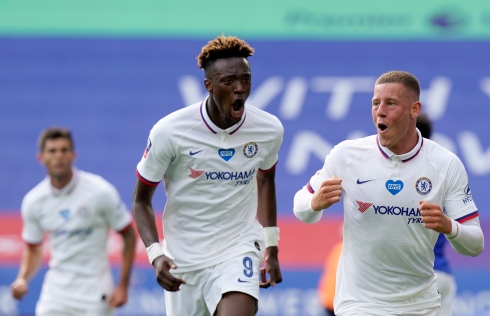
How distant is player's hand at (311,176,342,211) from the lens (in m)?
5.95

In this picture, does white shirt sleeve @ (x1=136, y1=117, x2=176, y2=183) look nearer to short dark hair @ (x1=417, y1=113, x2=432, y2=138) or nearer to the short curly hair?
the short curly hair

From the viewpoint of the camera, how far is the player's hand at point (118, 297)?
30.2 ft

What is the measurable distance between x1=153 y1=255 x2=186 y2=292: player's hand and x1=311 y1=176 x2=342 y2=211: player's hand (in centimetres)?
104

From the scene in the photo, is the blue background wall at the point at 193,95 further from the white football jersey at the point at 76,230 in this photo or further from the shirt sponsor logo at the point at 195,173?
the shirt sponsor logo at the point at 195,173

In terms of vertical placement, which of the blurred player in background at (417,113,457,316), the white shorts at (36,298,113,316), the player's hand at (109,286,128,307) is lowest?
the white shorts at (36,298,113,316)

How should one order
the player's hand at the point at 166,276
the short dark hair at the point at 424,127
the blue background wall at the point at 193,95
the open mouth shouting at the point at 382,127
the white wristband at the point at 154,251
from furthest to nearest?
1. the blue background wall at the point at 193,95
2. the short dark hair at the point at 424,127
3. the white wristband at the point at 154,251
4. the player's hand at the point at 166,276
5. the open mouth shouting at the point at 382,127

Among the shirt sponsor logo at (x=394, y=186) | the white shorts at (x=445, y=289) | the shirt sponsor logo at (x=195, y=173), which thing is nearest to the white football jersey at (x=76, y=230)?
the shirt sponsor logo at (x=195, y=173)

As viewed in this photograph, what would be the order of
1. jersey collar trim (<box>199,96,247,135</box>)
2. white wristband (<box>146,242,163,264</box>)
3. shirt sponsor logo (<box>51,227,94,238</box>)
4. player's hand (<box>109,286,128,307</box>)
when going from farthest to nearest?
1. shirt sponsor logo (<box>51,227,94,238</box>)
2. player's hand (<box>109,286,128,307</box>)
3. jersey collar trim (<box>199,96,247,135</box>)
4. white wristband (<box>146,242,163,264</box>)

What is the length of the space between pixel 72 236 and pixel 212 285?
290cm

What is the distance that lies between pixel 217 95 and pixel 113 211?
10.1 ft

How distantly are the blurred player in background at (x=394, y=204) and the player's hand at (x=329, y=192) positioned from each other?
0.09 m

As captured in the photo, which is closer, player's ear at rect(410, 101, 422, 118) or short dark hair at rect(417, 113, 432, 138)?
player's ear at rect(410, 101, 422, 118)

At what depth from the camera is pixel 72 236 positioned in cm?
938

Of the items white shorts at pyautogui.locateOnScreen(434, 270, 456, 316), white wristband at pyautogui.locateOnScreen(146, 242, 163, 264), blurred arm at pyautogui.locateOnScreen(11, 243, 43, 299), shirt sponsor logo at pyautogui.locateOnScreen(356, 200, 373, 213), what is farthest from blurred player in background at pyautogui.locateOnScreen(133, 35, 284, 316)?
blurred arm at pyautogui.locateOnScreen(11, 243, 43, 299)
